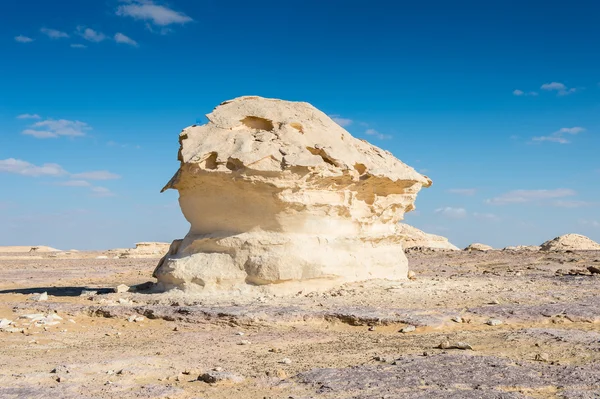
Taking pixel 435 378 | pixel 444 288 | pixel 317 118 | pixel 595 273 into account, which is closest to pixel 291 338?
pixel 435 378

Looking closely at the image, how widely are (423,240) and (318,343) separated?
26.6 meters

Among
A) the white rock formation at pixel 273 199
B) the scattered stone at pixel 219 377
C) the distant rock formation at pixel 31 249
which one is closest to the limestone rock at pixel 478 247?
the white rock formation at pixel 273 199

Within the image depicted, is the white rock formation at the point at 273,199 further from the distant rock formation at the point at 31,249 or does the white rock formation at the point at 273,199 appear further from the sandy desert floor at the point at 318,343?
the distant rock formation at the point at 31,249

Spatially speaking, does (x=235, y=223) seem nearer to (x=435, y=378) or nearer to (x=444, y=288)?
A: (x=444, y=288)

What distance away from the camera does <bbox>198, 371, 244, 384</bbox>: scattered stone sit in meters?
5.27

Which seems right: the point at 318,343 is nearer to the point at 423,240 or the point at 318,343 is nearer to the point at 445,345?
the point at 445,345

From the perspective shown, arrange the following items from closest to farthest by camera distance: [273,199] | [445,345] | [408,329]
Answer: [445,345]
[408,329]
[273,199]

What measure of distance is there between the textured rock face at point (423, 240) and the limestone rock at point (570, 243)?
5.74 m

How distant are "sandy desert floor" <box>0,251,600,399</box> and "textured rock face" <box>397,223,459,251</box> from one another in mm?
20231

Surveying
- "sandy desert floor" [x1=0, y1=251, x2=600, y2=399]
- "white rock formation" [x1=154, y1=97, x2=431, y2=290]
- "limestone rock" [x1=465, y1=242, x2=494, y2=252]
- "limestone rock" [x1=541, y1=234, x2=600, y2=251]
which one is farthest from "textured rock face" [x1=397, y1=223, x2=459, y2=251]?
"white rock formation" [x1=154, y1=97, x2=431, y2=290]

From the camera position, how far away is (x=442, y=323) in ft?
24.8

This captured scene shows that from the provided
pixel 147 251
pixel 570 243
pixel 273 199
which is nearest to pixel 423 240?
pixel 570 243

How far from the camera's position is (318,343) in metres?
7.02

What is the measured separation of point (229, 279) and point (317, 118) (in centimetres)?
375
